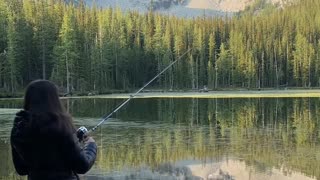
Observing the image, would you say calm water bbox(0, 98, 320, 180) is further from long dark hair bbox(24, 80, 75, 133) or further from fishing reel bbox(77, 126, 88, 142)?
long dark hair bbox(24, 80, 75, 133)

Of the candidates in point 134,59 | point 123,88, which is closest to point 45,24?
point 123,88

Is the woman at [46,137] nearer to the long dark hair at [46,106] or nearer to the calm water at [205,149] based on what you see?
the long dark hair at [46,106]

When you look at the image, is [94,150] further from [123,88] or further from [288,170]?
[123,88]

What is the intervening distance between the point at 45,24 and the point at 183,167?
76.9m

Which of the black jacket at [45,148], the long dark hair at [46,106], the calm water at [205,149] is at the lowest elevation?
the calm water at [205,149]

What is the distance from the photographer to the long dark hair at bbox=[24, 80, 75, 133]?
460 cm

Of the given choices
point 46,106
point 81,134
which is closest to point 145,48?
point 81,134

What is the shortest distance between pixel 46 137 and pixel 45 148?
0.12 metres

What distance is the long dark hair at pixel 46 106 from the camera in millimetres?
4602

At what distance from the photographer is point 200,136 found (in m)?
24.0

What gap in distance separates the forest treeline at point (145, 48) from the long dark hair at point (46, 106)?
240 ft

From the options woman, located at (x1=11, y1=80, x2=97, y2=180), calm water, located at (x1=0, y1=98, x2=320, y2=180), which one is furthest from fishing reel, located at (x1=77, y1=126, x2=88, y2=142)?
calm water, located at (x1=0, y1=98, x2=320, y2=180)

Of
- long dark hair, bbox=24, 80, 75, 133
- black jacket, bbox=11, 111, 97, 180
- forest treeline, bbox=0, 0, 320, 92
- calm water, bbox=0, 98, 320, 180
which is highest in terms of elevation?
forest treeline, bbox=0, 0, 320, 92

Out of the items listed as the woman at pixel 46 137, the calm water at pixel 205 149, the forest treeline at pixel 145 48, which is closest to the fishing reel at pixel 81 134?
the woman at pixel 46 137
